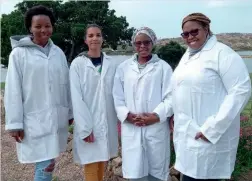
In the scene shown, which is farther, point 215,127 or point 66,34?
point 66,34

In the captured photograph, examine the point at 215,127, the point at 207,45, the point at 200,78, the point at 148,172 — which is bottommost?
the point at 148,172

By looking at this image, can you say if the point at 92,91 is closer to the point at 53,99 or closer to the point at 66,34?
the point at 53,99

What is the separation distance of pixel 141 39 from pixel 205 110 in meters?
0.90

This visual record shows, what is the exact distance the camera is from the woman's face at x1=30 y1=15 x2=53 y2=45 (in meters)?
3.01

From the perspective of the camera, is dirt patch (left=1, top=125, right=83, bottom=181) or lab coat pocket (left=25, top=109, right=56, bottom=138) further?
dirt patch (left=1, top=125, right=83, bottom=181)

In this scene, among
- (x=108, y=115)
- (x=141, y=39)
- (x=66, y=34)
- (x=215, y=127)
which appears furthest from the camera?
(x=66, y=34)

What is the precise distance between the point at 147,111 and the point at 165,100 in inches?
7.2

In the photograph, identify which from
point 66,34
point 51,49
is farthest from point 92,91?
point 66,34

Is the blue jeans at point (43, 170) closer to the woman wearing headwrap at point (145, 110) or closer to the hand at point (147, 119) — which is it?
the woman wearing headwrap at point (145, 110)

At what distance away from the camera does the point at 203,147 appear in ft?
8.27

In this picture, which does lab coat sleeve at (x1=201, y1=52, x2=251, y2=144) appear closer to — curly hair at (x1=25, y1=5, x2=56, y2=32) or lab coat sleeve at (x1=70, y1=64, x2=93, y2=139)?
lab coat sleeve at (x1=70, y1=64, x2=93, y2=139)

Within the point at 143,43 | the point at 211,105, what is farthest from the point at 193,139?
the point at 143,43

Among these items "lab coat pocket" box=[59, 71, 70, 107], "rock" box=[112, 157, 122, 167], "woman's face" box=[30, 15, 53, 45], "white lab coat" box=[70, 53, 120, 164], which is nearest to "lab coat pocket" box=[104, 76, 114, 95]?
"white lab coat" box=[70, 53, 120, 164]

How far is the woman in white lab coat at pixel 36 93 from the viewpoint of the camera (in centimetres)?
293
